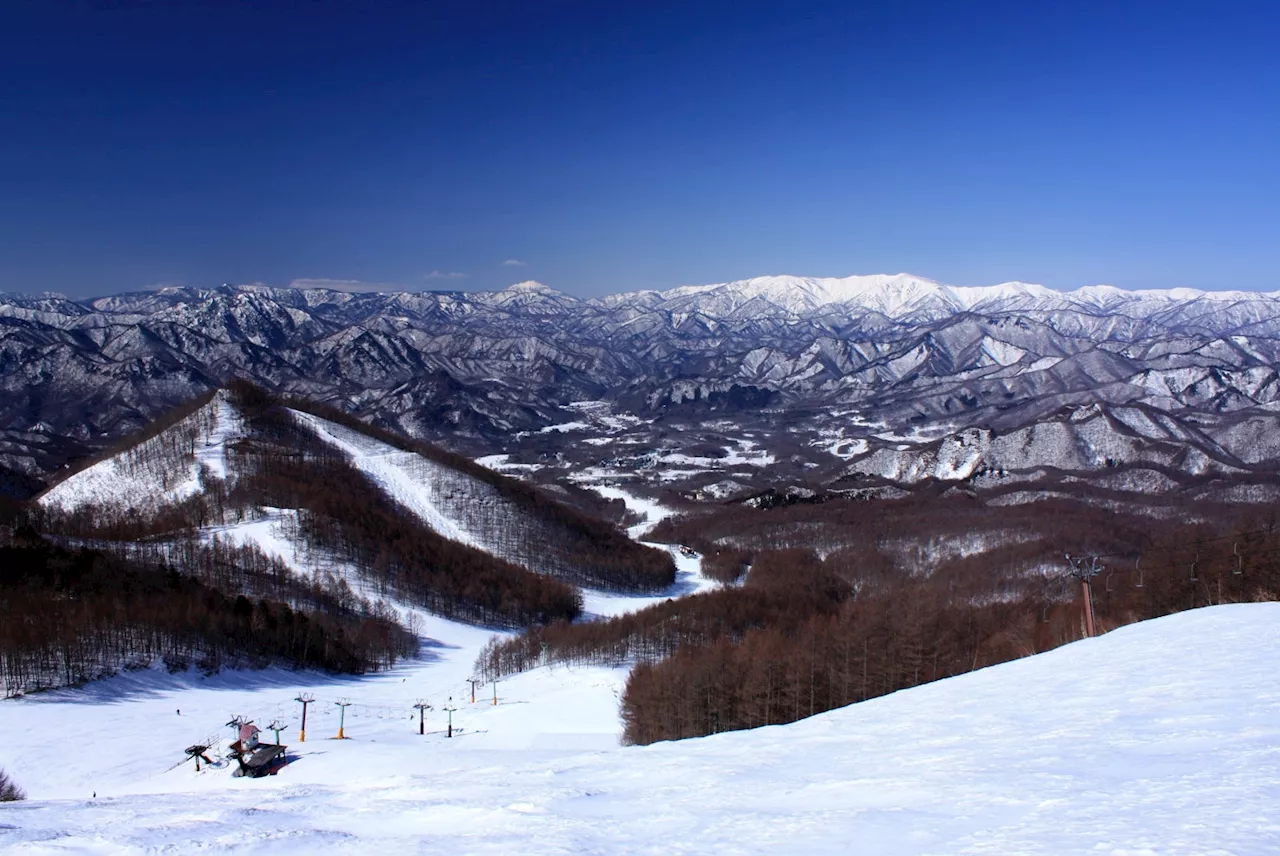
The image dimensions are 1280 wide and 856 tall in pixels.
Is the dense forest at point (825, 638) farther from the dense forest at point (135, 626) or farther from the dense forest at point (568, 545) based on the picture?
the dense forest at point (568, 545)

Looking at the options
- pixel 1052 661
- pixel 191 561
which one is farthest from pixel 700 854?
pixel 191 561

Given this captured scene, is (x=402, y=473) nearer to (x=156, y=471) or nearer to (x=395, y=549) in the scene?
(x=156, y=471)

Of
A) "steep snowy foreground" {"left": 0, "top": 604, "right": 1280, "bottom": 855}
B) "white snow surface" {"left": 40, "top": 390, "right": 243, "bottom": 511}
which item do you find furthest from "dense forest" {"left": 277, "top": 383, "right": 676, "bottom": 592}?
"steep snowy foreground" {"left": 0, "top": 604, "right": 1280, "bottom": 855}

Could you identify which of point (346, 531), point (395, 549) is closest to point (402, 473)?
point (346, 531)

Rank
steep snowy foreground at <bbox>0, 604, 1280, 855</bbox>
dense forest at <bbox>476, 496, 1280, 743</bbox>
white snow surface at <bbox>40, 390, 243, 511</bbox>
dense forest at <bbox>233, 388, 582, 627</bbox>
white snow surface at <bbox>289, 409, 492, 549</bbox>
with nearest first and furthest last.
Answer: steep snowy foreground at <bbox>0, 604, 1280, 855</bbox> < dense forest at <bbox>476, 496, 1280, 743</bbox> < dense forest at <bbox>233, 388, 582, 627</bbox> < white snow surface at <bbox>40, 390, 243, 511</bbox> < white snow surface at <bbox>289, 409, 492, 549</bbox>

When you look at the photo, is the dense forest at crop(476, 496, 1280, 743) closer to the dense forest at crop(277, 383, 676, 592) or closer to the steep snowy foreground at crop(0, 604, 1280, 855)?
the steep snowy foreground at crop(0, 604, 1280, 855)

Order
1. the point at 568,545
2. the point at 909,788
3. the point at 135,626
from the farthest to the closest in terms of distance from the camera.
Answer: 1. the point at 568,545
2. the point at 135,626
3. the point at 909,788

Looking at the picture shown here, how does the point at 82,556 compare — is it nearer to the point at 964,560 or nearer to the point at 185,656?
the point at 185,656
